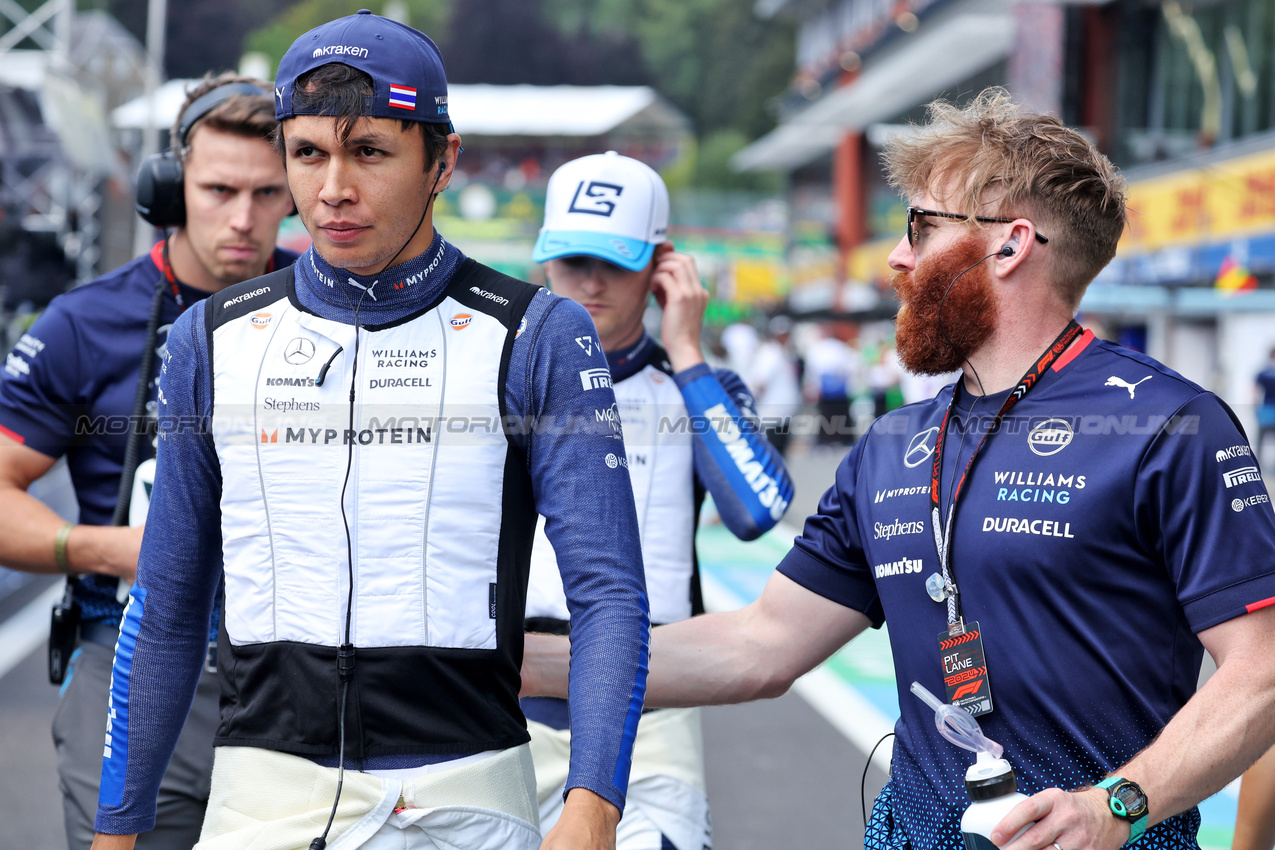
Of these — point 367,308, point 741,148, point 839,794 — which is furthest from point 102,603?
point 741,148

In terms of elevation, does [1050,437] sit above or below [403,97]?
below

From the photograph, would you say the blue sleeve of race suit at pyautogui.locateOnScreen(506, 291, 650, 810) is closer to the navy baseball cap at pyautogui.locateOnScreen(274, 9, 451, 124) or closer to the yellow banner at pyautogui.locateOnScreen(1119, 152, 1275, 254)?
the navy baseball cap at pyautogui.locateOnScreen(274, 9, 451, 124)

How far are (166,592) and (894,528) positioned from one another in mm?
1322

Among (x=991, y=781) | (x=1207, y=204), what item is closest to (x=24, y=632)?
(x=991, y=781)

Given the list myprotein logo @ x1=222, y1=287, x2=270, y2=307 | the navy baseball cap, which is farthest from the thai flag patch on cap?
myprotein logo @ x1=222, y1=287, x2=270, y2=307

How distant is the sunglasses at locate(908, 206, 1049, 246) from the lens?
258cm

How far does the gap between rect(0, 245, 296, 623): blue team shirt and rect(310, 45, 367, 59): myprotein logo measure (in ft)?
5.02

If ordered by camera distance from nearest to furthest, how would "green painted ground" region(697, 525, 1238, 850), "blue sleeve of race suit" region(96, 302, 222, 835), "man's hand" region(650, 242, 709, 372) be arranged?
"blue sleeve of race suit" region(96, 302, 222, 835), "man's hand" region(650, 242, 709, 372), "green painted ground" region(697, 525, 1238, 850)

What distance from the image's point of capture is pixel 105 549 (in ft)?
10.7

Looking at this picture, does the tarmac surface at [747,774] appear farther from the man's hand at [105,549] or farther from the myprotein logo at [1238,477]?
the myprotein logo at [1238,477]

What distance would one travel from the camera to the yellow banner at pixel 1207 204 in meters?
22.6

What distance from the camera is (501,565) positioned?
2.18 metres

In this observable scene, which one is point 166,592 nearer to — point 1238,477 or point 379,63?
point 379,63

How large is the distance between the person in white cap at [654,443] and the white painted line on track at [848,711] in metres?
2.97
